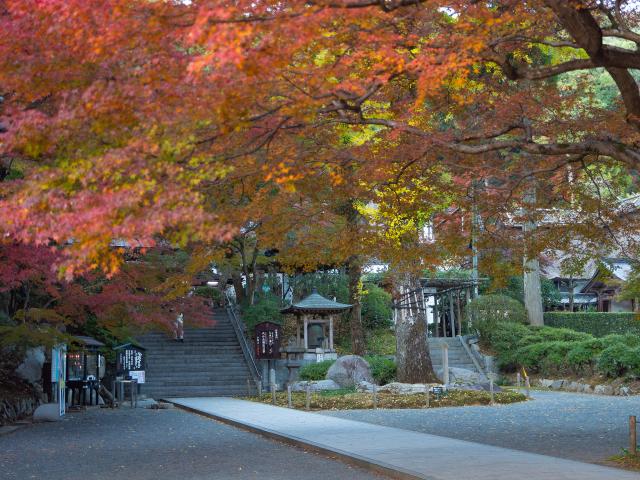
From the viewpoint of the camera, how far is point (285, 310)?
33.5 m

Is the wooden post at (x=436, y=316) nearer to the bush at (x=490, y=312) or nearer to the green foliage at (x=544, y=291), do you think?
the bush at (x=490, y=312)

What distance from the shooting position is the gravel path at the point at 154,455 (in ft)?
38.6

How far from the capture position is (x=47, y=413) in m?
22.5

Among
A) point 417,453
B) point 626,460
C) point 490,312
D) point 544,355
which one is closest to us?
point 626,460

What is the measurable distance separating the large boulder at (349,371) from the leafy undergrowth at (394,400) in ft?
6.93

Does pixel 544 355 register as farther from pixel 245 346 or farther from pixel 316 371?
pixel 245 346

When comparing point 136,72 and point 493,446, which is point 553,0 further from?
point 493,446

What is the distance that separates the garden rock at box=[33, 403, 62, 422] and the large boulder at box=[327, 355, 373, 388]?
31.8 feet

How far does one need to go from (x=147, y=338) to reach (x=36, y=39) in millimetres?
28947

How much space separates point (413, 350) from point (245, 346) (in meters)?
9.95

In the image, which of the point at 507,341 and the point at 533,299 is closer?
the point at 507,341

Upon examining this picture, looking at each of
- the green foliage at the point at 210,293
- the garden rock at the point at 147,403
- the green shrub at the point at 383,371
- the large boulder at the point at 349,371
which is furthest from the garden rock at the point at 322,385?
the green foliage at the point at 210,293

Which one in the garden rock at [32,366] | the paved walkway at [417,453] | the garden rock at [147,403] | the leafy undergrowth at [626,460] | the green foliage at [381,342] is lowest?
the leafy undergrowth at [626,460]

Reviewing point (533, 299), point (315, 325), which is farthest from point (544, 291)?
point (315, 325)
